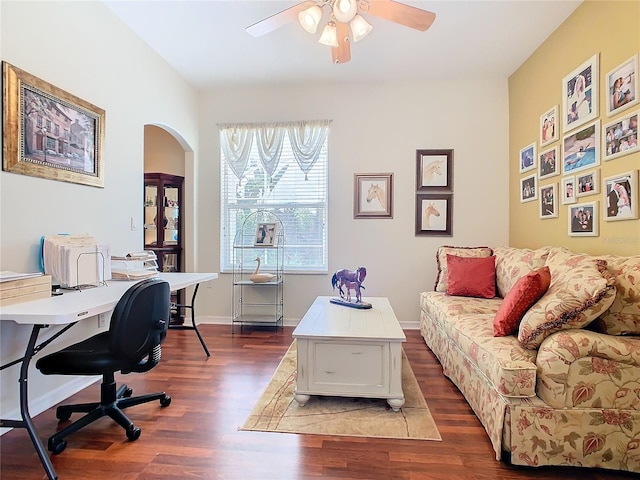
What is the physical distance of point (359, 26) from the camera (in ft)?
7.38

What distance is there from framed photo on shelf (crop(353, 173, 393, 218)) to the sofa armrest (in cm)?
267

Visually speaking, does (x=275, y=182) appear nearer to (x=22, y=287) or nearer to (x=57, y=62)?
(x=57, y=62)

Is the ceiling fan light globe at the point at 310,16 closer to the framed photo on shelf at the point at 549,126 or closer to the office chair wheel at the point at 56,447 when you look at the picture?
the framed photo on shelf at the point at 549,126

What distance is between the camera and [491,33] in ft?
10.2

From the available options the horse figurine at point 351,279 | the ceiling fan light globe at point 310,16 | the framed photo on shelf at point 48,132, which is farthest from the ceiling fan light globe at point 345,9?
the framed photo on shelf at point 48,132

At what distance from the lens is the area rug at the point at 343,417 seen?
1.94 metres

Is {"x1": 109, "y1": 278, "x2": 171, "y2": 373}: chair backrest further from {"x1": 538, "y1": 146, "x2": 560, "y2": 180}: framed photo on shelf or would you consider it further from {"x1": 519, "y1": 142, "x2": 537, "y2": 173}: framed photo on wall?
{"x1": 519, "y1": 142, "x2": 537, "y2": 173}: framed photo on wall

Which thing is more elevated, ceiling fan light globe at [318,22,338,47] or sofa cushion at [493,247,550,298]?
ceiling fan light globe at [318,22,338,47]

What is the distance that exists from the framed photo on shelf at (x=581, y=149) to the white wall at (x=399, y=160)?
112 centimetres

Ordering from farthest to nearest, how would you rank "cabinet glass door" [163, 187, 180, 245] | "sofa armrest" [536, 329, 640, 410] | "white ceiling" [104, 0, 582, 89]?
"cabinet glass door" [163, 187, 180, 245]
"white ceiling" [104, 0, 582, 89]
"sofa armrest" [536, 329, 640, 410]

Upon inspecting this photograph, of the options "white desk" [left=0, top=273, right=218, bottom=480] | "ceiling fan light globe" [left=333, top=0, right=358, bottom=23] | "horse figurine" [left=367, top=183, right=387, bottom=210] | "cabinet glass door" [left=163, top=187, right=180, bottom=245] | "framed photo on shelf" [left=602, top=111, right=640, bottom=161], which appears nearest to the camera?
"white desk" [left=0, top=273, right=218, bottom=480]

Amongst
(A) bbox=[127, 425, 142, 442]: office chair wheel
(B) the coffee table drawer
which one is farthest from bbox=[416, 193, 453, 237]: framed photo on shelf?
(A) bbox=[127, 425, 142, 442]: office chair wheel

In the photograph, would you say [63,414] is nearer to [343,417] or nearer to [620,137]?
[343,417]

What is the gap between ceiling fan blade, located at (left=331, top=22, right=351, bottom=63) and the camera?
2.28m
